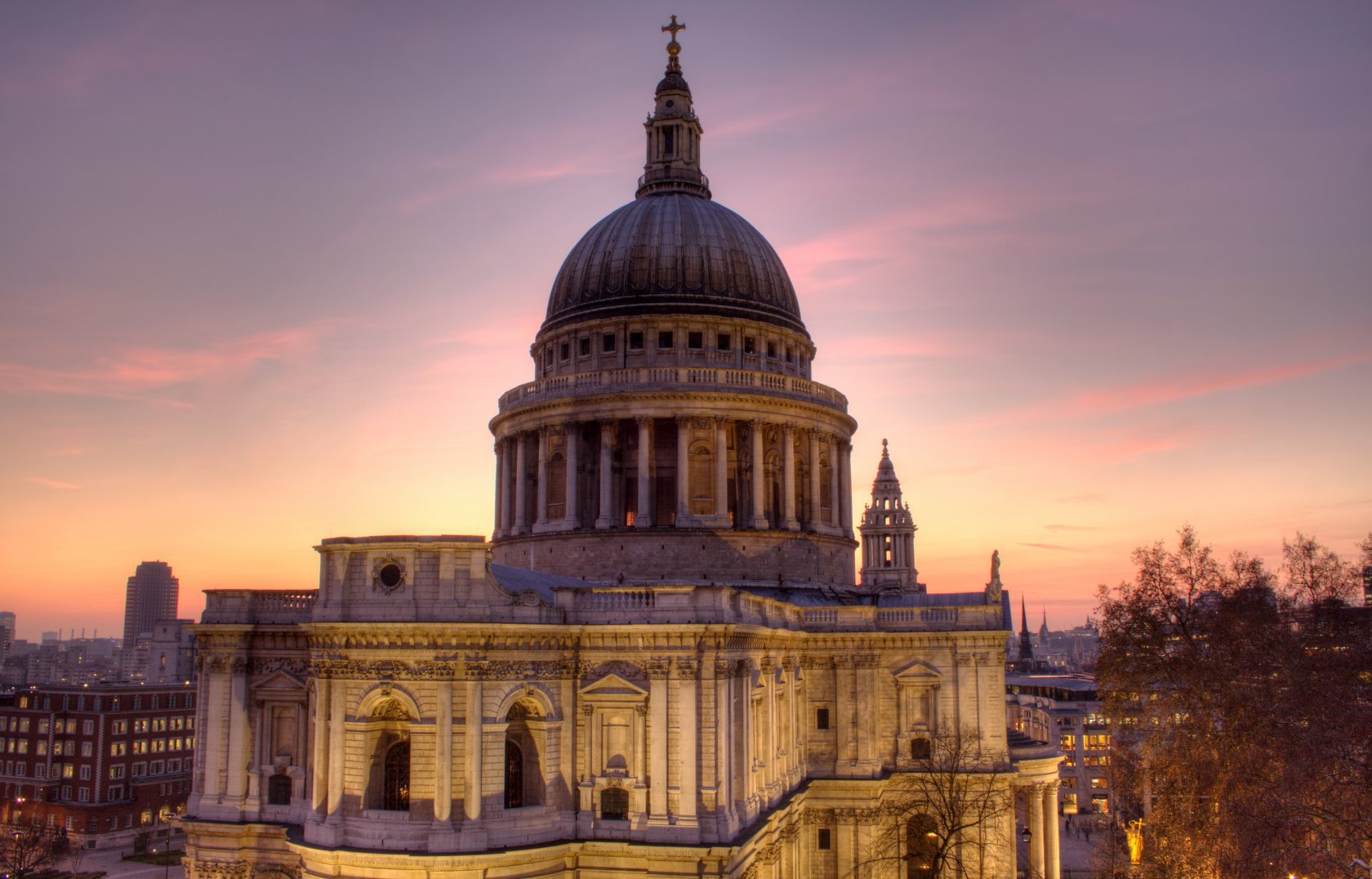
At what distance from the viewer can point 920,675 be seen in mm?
53562

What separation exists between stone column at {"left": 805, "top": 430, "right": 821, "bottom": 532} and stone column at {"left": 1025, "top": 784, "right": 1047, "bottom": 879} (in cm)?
1620

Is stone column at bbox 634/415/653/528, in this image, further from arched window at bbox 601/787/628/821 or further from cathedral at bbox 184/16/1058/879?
arched window at bbox 601/787/628/821

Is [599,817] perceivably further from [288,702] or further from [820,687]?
[820,687]

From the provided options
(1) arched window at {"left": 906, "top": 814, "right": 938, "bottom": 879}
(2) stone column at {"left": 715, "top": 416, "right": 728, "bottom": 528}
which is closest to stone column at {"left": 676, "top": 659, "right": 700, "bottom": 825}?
(1) arched window at {"left": 906, "top": 814, "right": 938, "bottom": 879}

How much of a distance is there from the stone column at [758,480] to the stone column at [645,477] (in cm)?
504

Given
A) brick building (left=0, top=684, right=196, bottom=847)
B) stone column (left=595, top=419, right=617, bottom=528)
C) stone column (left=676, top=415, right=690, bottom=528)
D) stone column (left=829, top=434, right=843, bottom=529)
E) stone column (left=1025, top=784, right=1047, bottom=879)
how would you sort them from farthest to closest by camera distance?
brick building (left=0, top=684, right=196, bottom=847), stone column (left=829, top=434, right=843, bottom=529), stone column (left=595, top=419, right=617, bottom=528), stone column (left=676, top=415, right=690, bottom=528), stone column (left=1025, top=784, right=1047, bottom=879)

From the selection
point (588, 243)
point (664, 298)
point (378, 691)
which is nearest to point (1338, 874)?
point (378, 691)

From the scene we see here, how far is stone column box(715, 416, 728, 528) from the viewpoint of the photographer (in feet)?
191

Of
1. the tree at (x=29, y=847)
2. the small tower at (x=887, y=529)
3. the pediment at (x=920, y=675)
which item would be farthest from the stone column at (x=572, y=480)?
the small tower at (x=887, y=529)

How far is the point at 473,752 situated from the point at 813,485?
28381 millimetres

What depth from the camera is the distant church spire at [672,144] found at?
6762 centimetres

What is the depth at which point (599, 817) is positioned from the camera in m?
40.6

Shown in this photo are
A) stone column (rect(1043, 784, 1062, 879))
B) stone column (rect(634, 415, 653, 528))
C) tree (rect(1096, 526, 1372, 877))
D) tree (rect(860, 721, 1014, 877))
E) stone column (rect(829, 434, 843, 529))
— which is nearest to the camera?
tree (rect(1096, 526, 1372, 877))

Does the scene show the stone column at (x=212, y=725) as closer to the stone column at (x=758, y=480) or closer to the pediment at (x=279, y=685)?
the pediment at (x=279, y=685)
